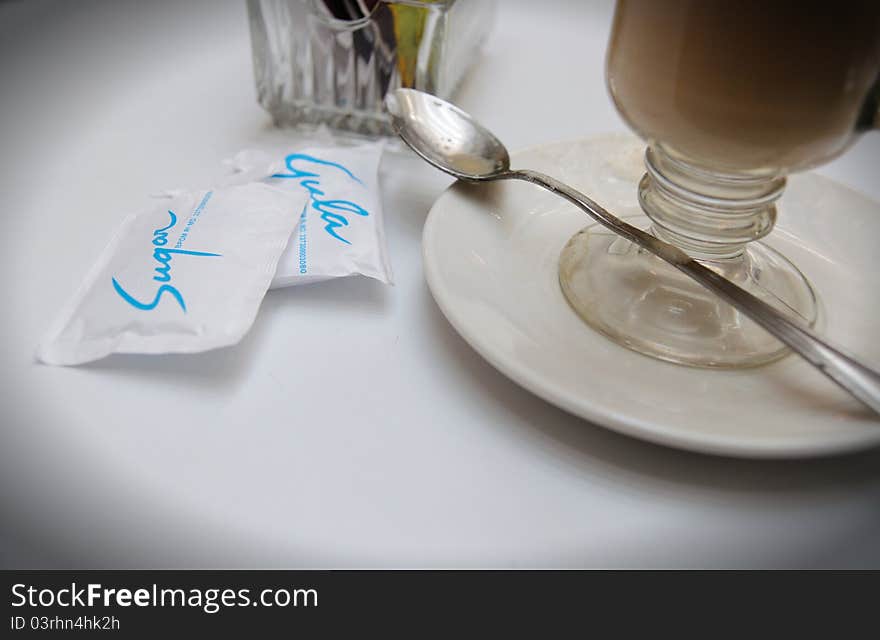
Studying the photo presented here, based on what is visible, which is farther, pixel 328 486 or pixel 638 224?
pixel 638 224

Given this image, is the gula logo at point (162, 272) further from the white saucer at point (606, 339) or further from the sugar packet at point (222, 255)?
the white saucer at point (606, 339)

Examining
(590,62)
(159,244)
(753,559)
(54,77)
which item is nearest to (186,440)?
(159,244)

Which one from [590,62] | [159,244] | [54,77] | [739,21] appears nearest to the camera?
[739,21]

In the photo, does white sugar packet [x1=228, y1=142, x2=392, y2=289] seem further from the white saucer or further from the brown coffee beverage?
the brown coffee beverage

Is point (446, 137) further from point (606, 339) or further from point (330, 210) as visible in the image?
point (606, 339)

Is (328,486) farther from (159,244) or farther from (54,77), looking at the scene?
(54,77)

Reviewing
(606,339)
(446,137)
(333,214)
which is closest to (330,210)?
(333,214)

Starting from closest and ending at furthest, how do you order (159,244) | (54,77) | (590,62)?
(159,244)
(54,77)
(590,62)

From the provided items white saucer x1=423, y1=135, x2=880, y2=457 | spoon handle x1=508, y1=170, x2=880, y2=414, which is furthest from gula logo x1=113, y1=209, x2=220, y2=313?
spoon handle x1=508, y1=170, x2=880, y2=414
